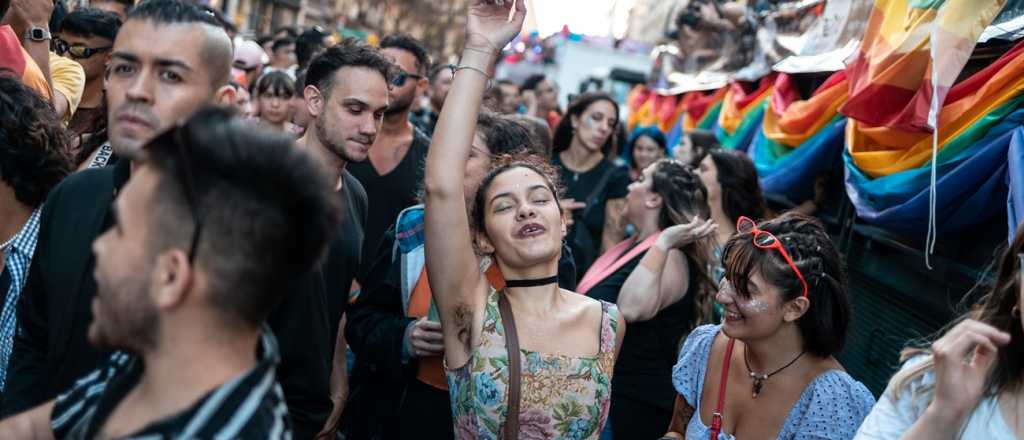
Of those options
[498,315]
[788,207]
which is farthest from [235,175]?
[788,207]

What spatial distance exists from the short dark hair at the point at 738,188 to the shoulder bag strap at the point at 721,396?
200cm

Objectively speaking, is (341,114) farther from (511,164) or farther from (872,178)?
(872,178)

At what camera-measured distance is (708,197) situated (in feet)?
17.8

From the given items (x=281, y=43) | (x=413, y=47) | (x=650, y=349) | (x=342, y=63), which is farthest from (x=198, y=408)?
(x=281, y=43)

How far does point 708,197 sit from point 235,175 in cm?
409

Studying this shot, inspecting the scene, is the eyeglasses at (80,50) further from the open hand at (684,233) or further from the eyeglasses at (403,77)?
the open hand at (684,233)

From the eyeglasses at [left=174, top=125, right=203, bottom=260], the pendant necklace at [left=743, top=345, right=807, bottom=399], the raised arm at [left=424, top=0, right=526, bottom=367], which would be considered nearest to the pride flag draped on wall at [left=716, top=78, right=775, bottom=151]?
the pendant necklace at [left=743, top=345, right=807, bottom=399]

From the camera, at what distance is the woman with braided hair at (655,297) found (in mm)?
4016

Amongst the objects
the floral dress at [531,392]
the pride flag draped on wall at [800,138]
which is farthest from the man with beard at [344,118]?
the pride flag draped on wall at [800,138]

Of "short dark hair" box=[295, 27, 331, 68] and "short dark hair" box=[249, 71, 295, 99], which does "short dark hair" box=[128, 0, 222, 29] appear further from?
"short dark hair" box=[295, 27, 331, 68]

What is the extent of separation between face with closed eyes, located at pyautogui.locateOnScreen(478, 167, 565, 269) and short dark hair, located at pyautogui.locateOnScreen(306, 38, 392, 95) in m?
1.00

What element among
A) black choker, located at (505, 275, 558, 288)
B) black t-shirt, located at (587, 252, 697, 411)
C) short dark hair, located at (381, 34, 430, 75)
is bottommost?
black t-shirt, located at (587, 252, 697, 411)

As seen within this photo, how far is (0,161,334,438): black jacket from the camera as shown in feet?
7.41

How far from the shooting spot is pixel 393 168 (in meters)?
5.09
